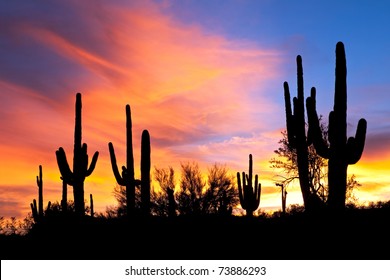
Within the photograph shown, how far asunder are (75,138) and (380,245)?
13.3 meters

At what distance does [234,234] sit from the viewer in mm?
14586

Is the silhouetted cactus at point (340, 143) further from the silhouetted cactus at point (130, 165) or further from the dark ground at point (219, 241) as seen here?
the silhouetted cactus at point (130, 165)

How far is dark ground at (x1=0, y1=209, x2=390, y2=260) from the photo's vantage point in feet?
40.5

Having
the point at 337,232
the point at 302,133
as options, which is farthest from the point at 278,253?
the point at 302,133

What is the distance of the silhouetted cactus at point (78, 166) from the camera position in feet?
69.6

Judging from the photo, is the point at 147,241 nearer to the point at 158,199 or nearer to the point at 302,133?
the point at 302,133

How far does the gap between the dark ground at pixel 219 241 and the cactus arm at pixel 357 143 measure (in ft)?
5.26

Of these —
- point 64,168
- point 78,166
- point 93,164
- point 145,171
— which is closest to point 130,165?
point 93,164

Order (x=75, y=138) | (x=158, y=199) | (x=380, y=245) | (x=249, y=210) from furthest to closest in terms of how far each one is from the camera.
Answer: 1. (x=158, y=199)
2. (x=249, y=210)
3. (x=75, y=138)
4. (x=380, y=245)

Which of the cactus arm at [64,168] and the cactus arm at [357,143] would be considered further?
the cactus arm at [64,168]

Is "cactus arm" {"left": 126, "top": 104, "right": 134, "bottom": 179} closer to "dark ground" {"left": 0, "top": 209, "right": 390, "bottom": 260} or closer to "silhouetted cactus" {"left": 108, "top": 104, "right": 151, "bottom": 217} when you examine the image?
"silhouetted cactus" {"left": 108, "top": 104, "right": 151, "bottom": 217}

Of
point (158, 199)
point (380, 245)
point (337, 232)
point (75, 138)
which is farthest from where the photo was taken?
point (158, 199)

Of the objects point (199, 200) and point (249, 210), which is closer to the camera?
point (249, 210)

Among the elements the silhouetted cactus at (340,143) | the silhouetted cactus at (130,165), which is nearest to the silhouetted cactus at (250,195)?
the silhouetted cactus at (130,165)
